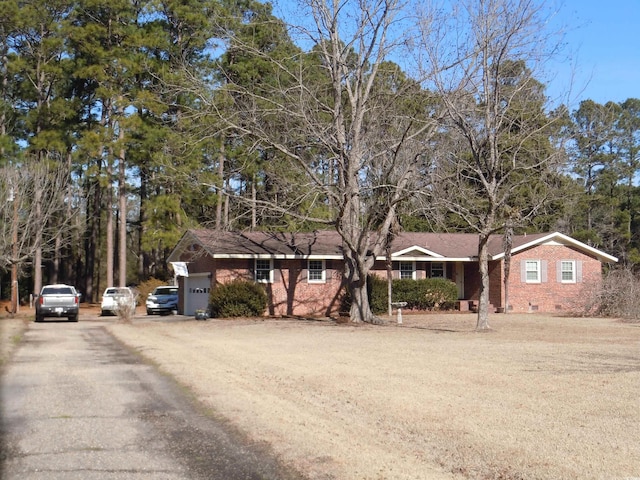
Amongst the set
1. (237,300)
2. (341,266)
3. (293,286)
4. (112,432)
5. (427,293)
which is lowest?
(112,432)

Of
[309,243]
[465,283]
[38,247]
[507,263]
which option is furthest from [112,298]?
[507,263]

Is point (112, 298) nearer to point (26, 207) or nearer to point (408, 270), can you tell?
point (26, 207)

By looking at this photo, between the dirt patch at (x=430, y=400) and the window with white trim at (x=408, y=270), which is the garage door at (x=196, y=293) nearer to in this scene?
the window with white trim at (x=408, y=270)

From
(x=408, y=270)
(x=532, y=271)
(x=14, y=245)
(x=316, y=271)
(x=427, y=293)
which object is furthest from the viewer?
(x=14, y=245)

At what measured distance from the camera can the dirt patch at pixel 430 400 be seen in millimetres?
7848

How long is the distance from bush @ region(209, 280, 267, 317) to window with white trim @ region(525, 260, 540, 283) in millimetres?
14445

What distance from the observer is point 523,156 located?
3381 cm

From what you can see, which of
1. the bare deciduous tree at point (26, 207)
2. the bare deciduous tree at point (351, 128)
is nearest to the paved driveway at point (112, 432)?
the bare deciduous tree at point (351, 128)

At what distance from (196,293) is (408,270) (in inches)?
424

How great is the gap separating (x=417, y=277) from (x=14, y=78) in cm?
2863

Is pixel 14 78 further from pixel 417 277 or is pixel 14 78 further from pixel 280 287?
pixel 417 277

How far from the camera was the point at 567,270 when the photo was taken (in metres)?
40.0

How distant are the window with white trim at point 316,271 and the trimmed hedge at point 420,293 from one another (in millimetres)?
2445

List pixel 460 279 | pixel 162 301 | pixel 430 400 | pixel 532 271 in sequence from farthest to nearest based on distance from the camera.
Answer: pixel 460 279
pixel 162 301
pixel 532 271
pixel 430 400
